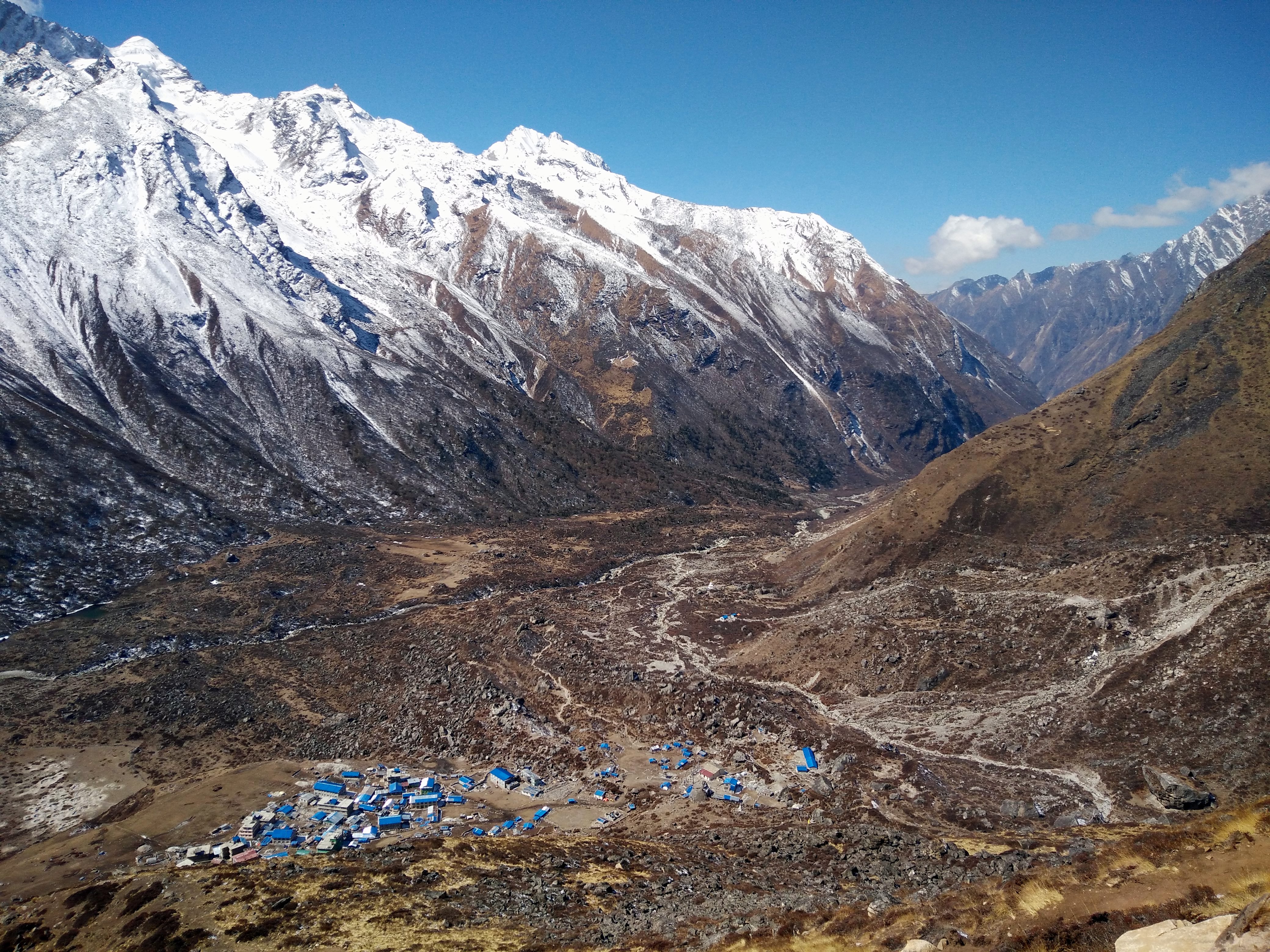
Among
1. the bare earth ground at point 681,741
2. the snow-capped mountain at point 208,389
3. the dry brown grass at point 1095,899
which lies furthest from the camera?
the snow-capped mountain at point 208,389

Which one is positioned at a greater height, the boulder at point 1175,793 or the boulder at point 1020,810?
the boulder at point 1175,793

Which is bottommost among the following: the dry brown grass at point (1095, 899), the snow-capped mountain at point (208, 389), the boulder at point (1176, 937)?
the dry brown grass at point (1095, 899)

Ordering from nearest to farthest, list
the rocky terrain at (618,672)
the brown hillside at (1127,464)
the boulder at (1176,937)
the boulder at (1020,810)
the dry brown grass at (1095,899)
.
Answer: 1. the boulder at (1176,937)
2. the dry brown grass at (1095,899)
3. the rocky terrain at (618,672)
4. the boulder at (1020,810)
5. the brown hillside at (1127,464)

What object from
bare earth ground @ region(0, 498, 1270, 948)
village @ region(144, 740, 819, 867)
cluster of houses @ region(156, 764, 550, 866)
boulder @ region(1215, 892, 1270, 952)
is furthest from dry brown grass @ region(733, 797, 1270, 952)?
cluster of houses @ region(156, 764, 550, 866)

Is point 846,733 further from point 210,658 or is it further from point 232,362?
point 232,362

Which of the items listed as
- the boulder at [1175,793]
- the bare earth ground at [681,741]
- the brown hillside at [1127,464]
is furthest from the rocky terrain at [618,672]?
the brown hillside at [1127,464]

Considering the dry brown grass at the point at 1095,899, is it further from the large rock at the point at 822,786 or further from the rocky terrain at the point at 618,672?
the large rock at the point at 822,786

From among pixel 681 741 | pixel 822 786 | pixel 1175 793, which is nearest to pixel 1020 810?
pixel 1175 793

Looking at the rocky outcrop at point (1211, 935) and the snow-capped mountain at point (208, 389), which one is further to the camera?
the snow-capped mountain at point (208, 389)
